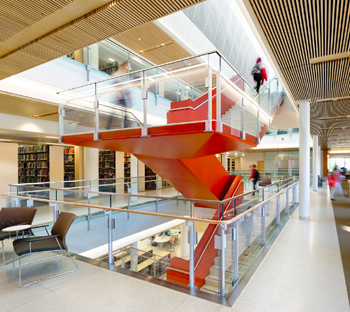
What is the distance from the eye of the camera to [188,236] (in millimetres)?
3111

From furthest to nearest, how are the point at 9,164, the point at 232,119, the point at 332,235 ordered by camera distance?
the point at 9,164 < the point at 332,235 < the point at 232,119

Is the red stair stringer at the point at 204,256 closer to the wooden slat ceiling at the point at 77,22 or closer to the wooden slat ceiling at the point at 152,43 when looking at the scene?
the wooden slat ceiling at the point at 77,22

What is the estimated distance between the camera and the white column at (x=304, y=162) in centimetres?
691

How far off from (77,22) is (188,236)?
8.81 ft

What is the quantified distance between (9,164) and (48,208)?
4401mm

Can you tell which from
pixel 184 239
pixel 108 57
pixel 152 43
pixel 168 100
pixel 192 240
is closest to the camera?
pixel 192 240

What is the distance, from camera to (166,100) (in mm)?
4711

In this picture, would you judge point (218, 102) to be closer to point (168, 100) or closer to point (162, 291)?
point (168, 100)

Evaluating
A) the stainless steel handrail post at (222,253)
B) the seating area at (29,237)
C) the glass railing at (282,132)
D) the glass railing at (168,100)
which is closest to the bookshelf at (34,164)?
the glass railing at (168,100)

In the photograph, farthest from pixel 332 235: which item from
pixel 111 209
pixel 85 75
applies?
pixel 85 75

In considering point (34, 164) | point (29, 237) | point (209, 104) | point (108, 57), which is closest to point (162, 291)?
point (29, 237)

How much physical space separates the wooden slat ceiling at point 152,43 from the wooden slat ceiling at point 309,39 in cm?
415

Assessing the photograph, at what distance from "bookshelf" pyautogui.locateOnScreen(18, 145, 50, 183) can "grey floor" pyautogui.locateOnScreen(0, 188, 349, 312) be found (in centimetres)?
868

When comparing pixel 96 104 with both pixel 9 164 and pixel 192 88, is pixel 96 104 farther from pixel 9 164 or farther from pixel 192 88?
pixel 9 164
